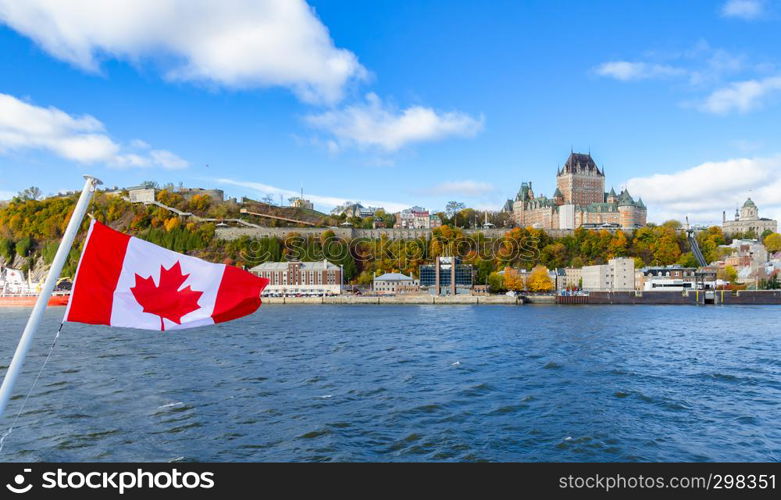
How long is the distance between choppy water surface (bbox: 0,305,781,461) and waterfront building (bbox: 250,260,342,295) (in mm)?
50911

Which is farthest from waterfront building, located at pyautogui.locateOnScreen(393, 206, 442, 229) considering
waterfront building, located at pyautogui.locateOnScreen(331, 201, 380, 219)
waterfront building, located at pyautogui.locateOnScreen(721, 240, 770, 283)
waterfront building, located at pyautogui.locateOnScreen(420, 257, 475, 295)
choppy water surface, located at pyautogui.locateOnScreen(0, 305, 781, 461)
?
choppy water surface, located at pyautogui.locateOnScreen(0, 305, 781, 461)

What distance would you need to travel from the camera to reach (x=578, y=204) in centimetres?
12938

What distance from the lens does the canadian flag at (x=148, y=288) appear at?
14.1ft

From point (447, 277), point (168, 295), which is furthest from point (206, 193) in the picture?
point (168, 295)

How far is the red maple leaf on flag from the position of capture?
451 centimetres

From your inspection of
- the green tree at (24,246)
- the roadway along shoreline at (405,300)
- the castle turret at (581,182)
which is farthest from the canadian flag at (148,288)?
the castle turret at (581,182)

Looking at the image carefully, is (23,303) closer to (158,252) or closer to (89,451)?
(89,451)

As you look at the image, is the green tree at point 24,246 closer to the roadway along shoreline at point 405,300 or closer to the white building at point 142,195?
the white building at point 142,195

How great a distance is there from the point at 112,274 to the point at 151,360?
16436mm

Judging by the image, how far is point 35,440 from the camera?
9.94m

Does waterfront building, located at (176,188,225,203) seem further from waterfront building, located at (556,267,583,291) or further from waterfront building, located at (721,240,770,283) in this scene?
waterfront building, located at (721,240,770,283)

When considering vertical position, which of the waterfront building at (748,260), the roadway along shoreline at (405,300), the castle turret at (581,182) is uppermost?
the castle turret at (581,182)

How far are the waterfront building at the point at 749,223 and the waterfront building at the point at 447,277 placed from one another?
77761 mm

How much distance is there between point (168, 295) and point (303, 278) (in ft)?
242
